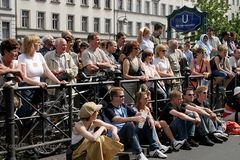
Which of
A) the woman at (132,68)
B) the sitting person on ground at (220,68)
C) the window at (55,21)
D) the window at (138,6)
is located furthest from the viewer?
the window at (138,6)

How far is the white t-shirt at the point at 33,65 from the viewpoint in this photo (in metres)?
8.92

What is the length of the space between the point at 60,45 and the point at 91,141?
2952 mm

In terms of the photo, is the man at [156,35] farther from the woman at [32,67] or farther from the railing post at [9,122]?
the railing post at [9,122]

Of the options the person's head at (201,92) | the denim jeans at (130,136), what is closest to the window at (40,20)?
the person's head at (201,92)

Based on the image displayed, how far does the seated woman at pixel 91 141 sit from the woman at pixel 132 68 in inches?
118

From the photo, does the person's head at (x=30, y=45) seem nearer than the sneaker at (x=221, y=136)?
Yes

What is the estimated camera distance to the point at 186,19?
53.9 ft

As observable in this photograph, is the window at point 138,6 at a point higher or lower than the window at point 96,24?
higher

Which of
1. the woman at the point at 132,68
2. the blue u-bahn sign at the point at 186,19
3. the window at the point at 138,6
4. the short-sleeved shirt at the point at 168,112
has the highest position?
the window at the point at 138,6

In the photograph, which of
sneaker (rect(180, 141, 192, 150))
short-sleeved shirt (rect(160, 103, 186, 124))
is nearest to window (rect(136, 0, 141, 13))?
short-sleeved shirt (rect(160, 103, 186, 124))

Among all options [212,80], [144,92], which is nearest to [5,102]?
[144,92]

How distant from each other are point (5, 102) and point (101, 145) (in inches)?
60.9

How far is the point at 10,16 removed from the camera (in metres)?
62.9

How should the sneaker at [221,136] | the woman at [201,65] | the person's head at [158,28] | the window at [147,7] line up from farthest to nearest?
the window at [147,7], the person's head at [158,28], the woman at [201,65], the sneaker at [221,136]
